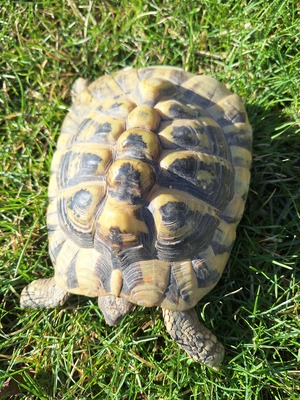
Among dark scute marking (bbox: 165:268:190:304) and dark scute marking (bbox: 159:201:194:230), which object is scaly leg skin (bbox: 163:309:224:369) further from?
A: dark scute marking (bbox: 159:201:194:230)

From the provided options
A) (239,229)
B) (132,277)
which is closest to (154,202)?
(132,277)

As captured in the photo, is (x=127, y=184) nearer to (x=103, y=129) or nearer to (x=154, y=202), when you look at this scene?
(x=154, y=202)

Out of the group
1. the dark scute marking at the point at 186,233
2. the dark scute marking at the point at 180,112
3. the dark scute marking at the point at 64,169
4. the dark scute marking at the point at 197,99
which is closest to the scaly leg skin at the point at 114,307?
the dark scute marking at the point at 186,233

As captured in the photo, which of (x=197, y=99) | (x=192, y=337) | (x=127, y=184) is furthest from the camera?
(x=197, y=99)

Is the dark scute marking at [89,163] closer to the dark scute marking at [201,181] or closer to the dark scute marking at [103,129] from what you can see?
the dark scute marking at [103,129]

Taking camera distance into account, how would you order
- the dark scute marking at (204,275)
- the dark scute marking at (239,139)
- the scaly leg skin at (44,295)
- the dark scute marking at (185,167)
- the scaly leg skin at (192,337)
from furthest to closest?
the scaly leg skin at (44,295), the dark scute marking at (239,139), the scaly leg skin at (192,337), the dark scute marking at (204,275), the dark scute marking at (185,167)

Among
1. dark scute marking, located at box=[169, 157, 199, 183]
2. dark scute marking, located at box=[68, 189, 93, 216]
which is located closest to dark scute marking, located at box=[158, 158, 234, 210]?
dark scute marking, located at box=[169, 157, 199, 183]

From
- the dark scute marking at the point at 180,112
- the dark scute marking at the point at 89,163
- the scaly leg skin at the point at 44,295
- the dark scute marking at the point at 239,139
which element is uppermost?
the dark scute marking at the point at 180,112
